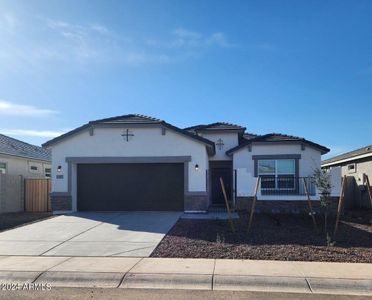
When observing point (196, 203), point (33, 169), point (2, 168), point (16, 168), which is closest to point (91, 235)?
point (196, 203)

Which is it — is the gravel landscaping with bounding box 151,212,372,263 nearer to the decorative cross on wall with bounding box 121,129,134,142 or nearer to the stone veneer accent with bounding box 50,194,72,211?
the decorative cross on wall with bounding box 121,129,134,142

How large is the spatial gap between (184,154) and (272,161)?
523cm

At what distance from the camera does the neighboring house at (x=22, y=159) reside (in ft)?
73.1

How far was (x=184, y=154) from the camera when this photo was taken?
18.0 meters

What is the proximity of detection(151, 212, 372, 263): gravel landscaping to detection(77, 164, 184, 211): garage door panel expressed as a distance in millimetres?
3420

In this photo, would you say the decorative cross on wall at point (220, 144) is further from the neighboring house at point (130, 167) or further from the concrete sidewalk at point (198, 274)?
the concrete sidewalk at point (198, 274)

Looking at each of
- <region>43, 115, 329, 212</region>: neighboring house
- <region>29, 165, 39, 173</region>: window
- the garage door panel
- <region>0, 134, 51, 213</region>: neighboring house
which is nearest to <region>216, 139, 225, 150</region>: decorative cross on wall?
<region>43, 115, 329, 212</region>: neighboring house

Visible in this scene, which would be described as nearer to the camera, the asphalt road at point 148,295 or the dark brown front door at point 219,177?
the asphalt road at point 148,295

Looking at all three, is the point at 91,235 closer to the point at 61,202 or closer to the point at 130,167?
the point at 130,167

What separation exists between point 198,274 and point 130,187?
1117 centimetres

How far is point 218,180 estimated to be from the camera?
907 inches

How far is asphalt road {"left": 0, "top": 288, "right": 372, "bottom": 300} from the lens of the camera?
6441 millimetres

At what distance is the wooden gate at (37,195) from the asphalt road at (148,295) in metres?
14.9

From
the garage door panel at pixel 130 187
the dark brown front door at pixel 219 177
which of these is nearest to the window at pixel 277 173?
the dark brown front door at pixel 219 177
